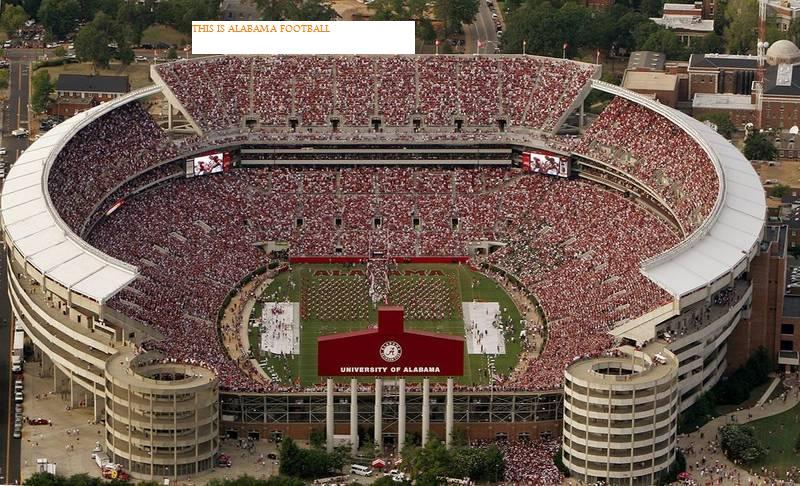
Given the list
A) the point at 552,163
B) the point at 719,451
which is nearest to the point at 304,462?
the point at 719,451

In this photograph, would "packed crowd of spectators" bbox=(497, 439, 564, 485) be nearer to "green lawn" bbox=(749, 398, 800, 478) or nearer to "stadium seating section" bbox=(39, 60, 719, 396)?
"stadium seating section" bbox=(39, 60, 719, 396)

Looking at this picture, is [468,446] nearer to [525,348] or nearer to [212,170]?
[525,348]

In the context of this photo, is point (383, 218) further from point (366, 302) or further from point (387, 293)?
point (366, 302)

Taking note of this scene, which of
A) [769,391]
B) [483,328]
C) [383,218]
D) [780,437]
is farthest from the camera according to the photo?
[383,218]

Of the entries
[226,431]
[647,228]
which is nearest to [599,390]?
[226,431]

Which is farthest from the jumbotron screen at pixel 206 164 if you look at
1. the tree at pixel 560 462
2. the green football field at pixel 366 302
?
the tree at pixel 560 462

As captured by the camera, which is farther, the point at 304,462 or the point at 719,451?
the point at 719,451

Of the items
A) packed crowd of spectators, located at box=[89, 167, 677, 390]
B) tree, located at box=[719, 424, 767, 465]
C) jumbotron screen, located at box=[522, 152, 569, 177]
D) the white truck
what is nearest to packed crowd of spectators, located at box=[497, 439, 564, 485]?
packed crowd of spectators, located at box=[89, 167, 677, 390]
